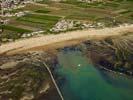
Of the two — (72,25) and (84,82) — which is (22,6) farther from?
(84,82)

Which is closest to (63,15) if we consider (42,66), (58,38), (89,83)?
(58,38)

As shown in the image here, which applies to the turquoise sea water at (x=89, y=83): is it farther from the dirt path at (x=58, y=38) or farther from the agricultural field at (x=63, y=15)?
the agricultural field at (x=63, y=15)

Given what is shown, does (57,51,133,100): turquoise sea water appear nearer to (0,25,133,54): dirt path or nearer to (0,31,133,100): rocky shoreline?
(0,31,133,100): rocky shoreline

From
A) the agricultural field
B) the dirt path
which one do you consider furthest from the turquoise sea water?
the agricultural field

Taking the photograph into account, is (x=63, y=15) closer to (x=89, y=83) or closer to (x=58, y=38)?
(x=58, y=38)

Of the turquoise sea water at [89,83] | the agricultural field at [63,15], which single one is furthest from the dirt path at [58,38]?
the turquoise sea water at [89,83]
